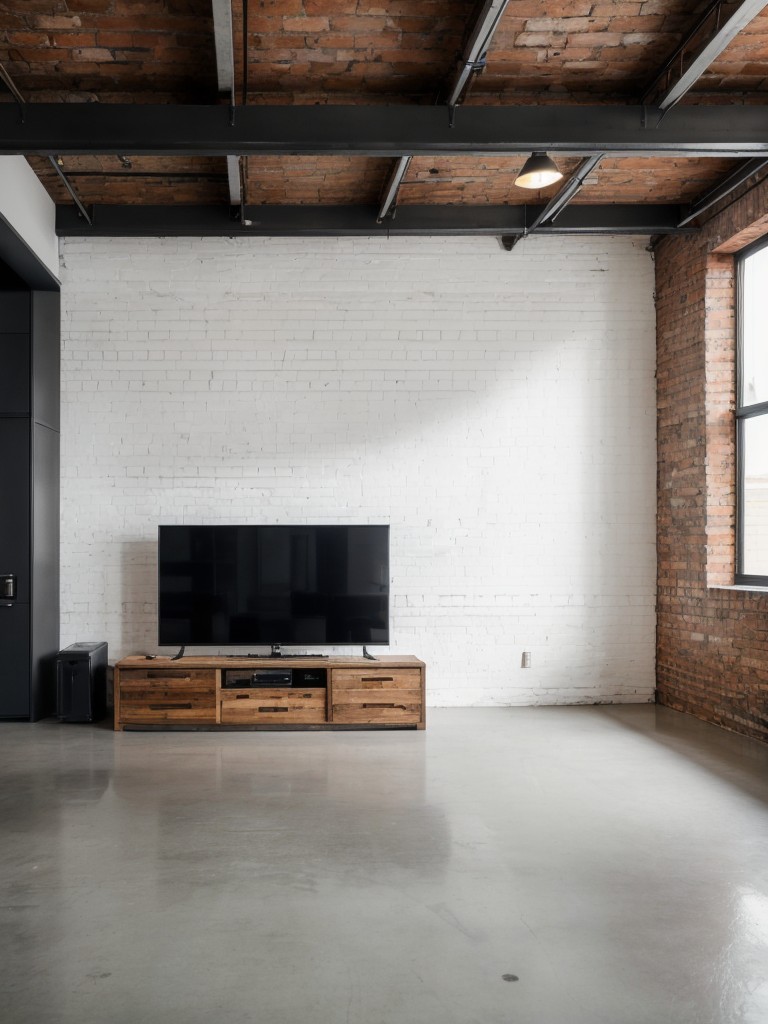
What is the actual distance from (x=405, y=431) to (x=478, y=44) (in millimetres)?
3150

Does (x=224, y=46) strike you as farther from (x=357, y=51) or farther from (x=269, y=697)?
(x=269, y=697)

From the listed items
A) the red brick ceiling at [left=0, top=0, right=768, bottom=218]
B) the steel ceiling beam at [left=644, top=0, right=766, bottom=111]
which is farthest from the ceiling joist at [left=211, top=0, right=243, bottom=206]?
the steel ceiling beam at [left=644, top=0, right=766, bottom=111]

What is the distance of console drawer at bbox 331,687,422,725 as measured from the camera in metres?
5.75

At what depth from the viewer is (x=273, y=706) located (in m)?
5.75

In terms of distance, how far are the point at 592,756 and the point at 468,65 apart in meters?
3.98

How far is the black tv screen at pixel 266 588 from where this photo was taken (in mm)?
5973

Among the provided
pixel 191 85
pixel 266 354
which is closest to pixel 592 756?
pixel 266 354

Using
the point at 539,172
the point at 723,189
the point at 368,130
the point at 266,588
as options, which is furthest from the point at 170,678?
the point at 723,189

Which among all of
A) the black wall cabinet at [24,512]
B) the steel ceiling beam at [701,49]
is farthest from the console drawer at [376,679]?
the steel ceiling beam at [701,49]

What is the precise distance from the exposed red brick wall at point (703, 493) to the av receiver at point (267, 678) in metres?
2.79

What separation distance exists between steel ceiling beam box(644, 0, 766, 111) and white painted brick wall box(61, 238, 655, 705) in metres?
2.32

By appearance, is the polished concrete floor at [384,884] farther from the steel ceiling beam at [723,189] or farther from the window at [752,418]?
the steel ceiling beam at [723,189]

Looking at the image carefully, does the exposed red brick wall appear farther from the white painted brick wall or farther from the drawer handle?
the drawer handle

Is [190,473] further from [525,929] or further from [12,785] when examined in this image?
[525,929]
